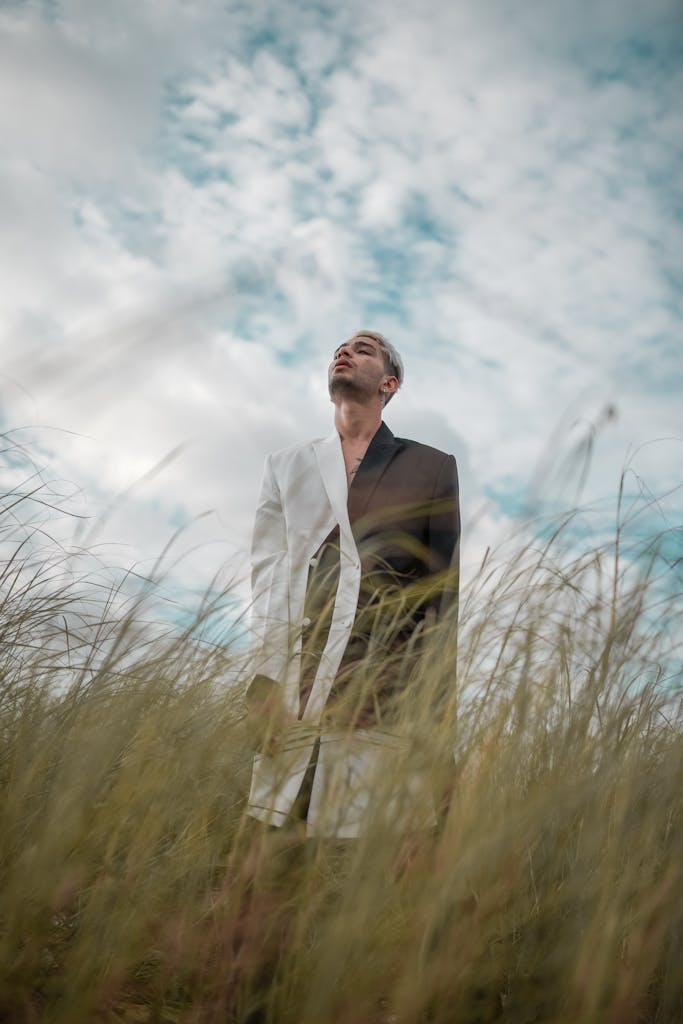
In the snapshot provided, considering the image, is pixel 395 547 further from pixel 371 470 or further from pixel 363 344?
pixel 363 344

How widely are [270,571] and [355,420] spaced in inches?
23.0

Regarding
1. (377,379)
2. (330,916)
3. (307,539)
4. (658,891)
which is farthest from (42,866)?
(377,379)

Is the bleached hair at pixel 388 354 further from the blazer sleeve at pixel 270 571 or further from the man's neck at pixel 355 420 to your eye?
the blazer sleeve at pixel 270 571

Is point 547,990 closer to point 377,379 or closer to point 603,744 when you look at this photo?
point 603,744

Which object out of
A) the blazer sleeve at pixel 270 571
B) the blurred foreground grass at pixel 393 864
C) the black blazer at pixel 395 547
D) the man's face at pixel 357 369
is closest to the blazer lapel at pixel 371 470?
the black blazer at pixel 395 547

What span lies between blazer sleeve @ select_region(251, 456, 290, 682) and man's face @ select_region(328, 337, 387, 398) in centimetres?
33

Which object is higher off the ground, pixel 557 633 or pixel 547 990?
pixel 557 633

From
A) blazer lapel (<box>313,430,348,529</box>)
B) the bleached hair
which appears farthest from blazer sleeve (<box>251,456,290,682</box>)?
the bleached hair

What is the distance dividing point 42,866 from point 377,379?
176 cm

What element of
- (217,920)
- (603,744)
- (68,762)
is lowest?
(217,920)

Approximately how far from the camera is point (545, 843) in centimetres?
125

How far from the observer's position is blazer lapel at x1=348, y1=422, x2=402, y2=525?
2.12 meters

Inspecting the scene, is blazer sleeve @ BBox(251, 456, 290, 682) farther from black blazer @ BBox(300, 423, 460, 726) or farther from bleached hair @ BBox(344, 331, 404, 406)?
bleached hair @ BBox(344, 331, 404, 406)

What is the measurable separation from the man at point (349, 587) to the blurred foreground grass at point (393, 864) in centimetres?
9
